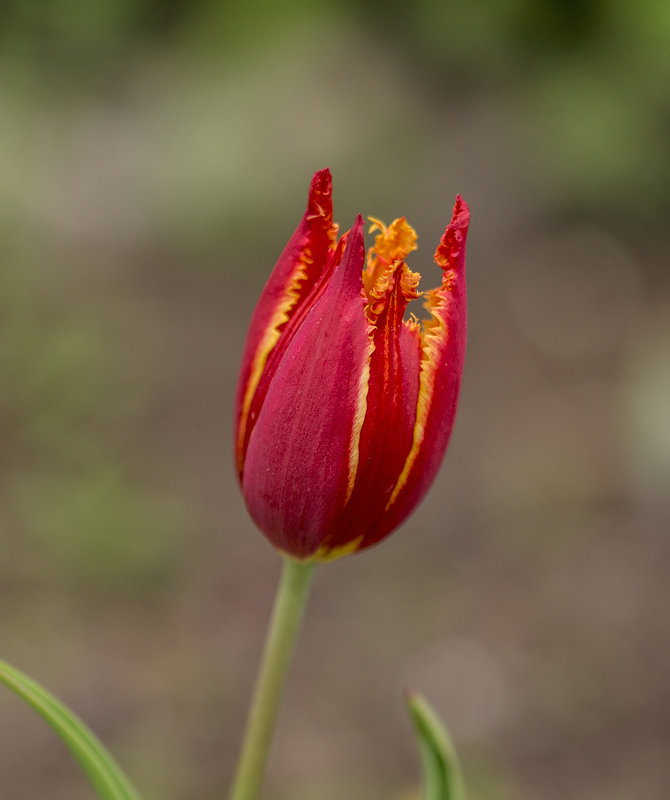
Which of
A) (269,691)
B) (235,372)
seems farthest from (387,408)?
(235,372)

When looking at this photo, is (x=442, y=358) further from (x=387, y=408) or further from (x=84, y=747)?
(x=84, y=747)

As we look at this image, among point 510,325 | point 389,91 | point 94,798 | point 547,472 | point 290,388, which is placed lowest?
point 290,388

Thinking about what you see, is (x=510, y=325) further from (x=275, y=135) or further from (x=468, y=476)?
(x=275, y=135)

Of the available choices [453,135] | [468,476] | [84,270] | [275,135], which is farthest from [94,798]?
[453,135]

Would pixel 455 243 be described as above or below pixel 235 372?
below

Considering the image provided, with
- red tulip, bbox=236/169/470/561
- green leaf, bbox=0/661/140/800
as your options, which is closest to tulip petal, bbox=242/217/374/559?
red tulip, bbox=236/169/470/561

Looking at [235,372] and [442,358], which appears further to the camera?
[235,372]
